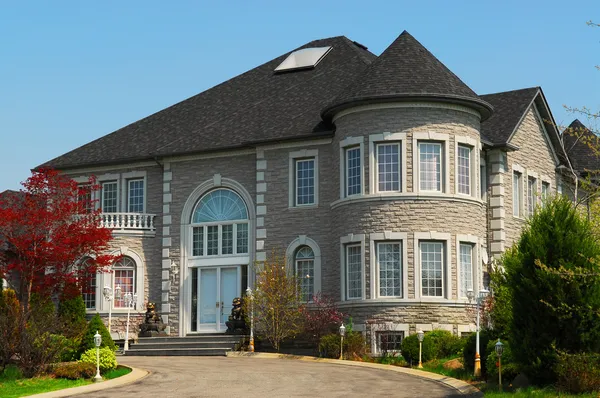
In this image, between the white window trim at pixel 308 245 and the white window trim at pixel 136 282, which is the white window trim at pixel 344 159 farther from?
the white window trim at pixel 136 282

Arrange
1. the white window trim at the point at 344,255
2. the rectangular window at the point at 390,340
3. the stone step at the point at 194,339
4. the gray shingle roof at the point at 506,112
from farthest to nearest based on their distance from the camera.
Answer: the gray shingle roof at the point at 506,112, the stone step at the point at 194,339, the white window trim at the point at 344,255, the rectangular window at the point at 390,340

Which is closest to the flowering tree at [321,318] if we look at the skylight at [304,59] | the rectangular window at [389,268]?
the rectangular window at [389,268]

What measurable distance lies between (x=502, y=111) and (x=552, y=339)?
17.1 m

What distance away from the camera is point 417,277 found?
94.5ft

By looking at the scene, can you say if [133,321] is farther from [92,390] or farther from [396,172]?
[92,390]

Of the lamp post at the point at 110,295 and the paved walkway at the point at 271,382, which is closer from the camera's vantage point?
the paved walkway at the point at 271,382

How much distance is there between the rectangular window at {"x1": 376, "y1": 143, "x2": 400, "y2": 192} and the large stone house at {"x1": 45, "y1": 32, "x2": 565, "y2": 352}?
4 cm

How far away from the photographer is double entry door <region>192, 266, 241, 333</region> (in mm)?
33344

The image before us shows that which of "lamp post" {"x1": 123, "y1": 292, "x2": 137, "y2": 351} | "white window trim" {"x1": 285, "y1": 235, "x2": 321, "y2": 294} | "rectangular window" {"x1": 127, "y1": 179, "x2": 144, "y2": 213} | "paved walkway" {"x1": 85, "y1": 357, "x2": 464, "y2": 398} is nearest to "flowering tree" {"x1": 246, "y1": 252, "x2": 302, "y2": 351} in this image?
"white window trim" {"x1": 285, "y1": 235, "x2": 321, "y2": 294}

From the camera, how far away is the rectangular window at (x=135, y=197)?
35.9 m

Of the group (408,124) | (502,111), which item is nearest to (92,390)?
(408,124)

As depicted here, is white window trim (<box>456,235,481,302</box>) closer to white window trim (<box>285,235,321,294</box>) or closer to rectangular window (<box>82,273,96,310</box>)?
white window trim (<box>285,235,321,294</box>)

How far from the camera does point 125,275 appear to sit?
3481 cm

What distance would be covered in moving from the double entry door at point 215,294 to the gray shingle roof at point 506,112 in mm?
10213
